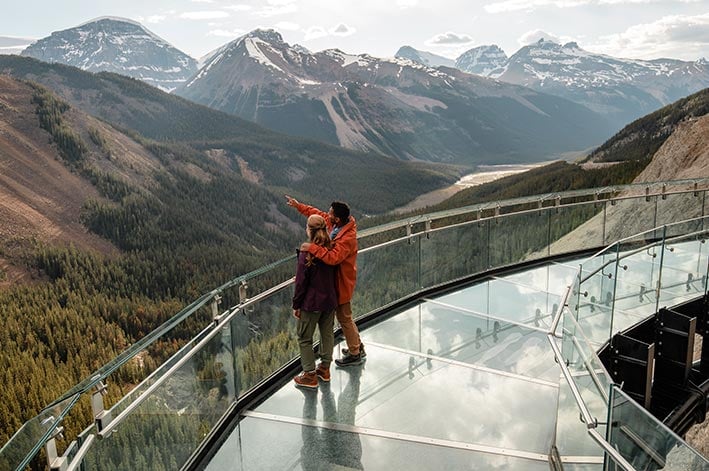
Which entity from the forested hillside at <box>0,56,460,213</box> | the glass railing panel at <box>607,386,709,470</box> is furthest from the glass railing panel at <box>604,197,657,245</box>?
the forested hillside at <box>0,56,460,213</box>

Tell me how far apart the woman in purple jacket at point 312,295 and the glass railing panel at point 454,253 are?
2977mm

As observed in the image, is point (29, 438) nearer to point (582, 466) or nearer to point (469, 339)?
point (582, 466)

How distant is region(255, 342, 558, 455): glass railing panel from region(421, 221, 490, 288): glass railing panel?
2.25m

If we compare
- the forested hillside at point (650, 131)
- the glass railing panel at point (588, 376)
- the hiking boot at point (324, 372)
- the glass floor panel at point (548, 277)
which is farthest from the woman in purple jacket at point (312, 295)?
the forested hillside at point (650, 131)

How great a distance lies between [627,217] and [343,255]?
832 centimetres

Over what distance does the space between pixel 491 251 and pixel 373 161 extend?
532ft

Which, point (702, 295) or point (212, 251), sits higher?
point (702, 295)

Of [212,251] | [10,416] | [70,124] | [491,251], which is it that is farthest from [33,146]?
[491,251]

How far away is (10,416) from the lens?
25.9 m

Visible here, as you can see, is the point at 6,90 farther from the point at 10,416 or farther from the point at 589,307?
the point at 589,307

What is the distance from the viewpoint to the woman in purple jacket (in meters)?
4.54

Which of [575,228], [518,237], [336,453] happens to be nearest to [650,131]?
[575,228]

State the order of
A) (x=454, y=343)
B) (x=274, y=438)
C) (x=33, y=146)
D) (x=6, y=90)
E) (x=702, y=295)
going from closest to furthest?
(x=274, y=438)
(x=454, y=343)
(x=702, y=295)
(x=33, y=146)
(x=6, y=90)

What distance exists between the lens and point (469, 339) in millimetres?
6062
